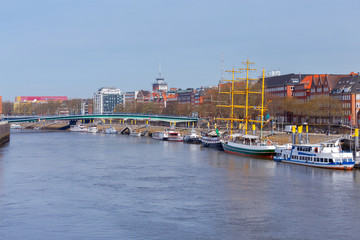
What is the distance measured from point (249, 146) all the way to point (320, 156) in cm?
1231

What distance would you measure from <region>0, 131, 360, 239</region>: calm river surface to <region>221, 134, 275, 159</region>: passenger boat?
15.4 ft

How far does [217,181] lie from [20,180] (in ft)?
41.0

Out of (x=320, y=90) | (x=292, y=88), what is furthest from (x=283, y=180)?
(x=292, y=88)

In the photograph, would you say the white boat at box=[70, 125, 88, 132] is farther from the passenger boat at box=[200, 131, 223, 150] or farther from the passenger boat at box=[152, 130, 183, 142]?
the passenger boat at box=[200, 131, 223, 150]

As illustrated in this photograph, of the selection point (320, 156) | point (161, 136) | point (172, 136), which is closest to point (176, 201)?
point (320, 156)

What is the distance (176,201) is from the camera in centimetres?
3131

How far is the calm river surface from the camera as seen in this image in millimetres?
25391

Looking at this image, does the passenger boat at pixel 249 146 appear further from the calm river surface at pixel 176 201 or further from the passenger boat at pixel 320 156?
the calm river surface at pixel 176 201

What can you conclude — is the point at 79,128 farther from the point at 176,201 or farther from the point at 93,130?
the point at 176,201

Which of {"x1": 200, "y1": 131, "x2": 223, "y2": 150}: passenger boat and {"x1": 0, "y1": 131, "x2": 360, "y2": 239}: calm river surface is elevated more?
{"x1": 200, "y1": 131, "x2": 223, "y2": 150}: passenger boat

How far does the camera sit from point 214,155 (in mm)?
58375

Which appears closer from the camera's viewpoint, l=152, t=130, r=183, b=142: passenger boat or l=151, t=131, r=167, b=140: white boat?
l=152, t=130, r=183, b=142: passenger boat

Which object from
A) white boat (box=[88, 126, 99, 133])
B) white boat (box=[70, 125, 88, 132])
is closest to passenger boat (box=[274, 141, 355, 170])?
white boat (box=[88, 126, 99, 133])

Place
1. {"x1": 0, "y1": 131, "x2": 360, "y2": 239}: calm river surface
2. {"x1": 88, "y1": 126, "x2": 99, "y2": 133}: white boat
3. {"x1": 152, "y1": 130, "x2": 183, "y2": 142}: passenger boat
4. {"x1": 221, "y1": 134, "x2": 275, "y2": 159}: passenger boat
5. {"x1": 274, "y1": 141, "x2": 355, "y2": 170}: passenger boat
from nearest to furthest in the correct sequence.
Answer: {"x1": 0, "y1": 131, "x2": 360, "y2": 239}: calm river surface < {"x1": 274, "y1": 141, "x2": 355, "y2": 170}: passenger boat < {"x1": 221, "y1": 134, "x2": 275, "y2": 159}: passenger boat < {"x1": 152, "y1": 130, "x2": 183, "y2": 142}: passenger boat < {"x1": 88, "y1": 126, "x2": 99, "y2": 133}: white boat
